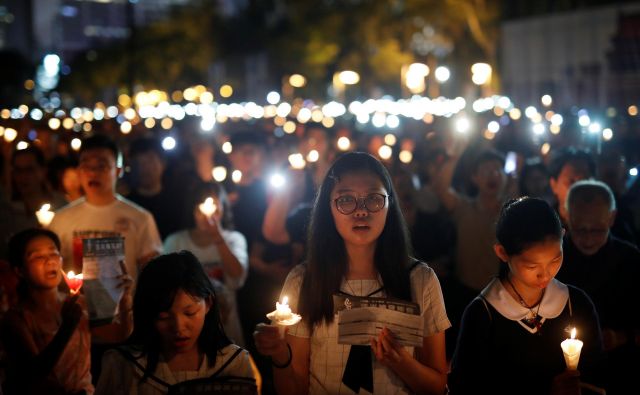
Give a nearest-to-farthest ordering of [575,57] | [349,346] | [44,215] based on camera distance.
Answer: [349,346], [44,215], [575,57]

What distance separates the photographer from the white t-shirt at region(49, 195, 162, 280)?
19.6 ft

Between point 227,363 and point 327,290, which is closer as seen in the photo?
point 227,363

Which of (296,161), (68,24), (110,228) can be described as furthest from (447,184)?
(68,24)

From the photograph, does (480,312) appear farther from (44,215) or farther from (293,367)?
(44,215)

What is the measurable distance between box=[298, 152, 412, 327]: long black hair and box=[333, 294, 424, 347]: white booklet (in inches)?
7.6

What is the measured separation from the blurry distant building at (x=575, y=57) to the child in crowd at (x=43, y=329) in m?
17.3

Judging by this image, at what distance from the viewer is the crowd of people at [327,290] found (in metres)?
3.62

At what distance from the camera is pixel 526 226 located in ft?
12.6

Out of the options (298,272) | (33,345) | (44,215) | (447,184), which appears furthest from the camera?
(447,184)

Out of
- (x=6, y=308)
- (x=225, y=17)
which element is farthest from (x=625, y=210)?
(x=225, y=17)

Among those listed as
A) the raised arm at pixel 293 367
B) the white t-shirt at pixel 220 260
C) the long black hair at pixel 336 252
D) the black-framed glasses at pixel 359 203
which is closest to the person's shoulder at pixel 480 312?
the long black hair at pixel 336 252

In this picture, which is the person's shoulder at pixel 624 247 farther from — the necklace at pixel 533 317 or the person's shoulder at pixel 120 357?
the person's shoulder at pixel 120 357

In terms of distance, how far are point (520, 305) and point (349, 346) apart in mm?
717

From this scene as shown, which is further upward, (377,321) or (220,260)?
(220,260)
